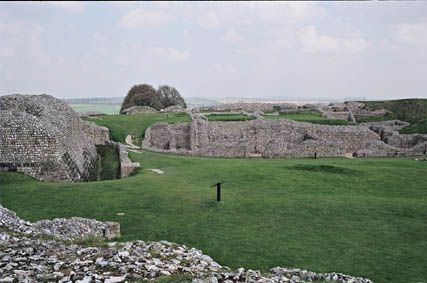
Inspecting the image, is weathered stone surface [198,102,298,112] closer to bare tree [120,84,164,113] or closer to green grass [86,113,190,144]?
green grass [86,113,190,144]

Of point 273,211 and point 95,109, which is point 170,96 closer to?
point 95,109

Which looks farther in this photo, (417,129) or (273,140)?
(417,129)

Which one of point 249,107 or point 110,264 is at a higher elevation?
point 249,107

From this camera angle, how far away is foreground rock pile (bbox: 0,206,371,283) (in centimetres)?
973

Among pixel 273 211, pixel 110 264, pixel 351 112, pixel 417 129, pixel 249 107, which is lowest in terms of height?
pixel 273 211

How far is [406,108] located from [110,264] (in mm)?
59271

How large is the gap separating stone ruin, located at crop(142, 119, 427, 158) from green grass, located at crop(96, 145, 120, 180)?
11.6 ft

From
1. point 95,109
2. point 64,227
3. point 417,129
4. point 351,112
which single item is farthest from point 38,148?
point 95,109

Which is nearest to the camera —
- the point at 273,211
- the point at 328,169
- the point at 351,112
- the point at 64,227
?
the point at 64,227

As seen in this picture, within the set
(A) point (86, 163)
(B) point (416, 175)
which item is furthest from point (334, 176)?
(A) point (86, 163)

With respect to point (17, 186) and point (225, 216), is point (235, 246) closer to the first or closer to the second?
point (225, 216)

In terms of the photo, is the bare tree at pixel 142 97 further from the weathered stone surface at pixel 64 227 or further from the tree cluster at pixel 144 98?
the weathered stone surface at pixel 64 227

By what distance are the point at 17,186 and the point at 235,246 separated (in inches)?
533

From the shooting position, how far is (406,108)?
61.1m
